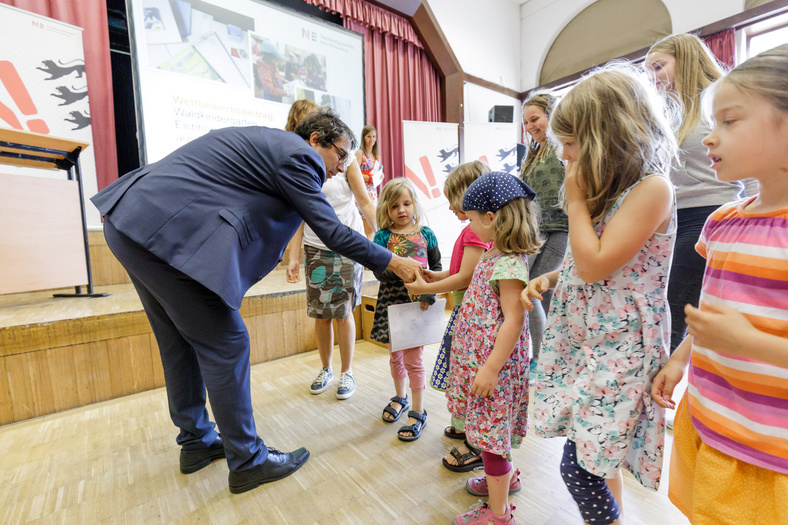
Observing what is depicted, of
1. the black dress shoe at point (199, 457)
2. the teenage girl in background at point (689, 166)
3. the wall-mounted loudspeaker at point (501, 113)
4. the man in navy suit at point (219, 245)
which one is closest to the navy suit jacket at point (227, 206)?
the man in navy suit at point (219, 245)

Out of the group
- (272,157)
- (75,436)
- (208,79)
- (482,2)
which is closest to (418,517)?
(272,157)

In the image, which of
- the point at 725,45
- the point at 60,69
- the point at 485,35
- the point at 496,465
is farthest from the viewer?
the point at 485,35

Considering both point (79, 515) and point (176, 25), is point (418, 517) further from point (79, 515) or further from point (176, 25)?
point (176, 25)

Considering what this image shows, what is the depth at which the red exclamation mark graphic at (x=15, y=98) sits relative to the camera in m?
2.19

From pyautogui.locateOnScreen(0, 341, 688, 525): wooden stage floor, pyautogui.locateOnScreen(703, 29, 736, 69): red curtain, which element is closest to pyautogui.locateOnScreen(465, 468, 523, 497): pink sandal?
pyautogui.locateOnScreen(0, 341, 688, 525): wooden stage floor

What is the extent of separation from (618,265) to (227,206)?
36.0 inches

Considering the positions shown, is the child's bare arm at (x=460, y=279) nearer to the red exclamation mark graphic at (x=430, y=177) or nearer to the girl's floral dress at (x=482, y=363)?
the girl's floral dress at (x=482, y=363)

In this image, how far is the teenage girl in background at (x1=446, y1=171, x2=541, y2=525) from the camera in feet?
2.77

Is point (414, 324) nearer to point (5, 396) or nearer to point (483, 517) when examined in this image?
point (483, 517)

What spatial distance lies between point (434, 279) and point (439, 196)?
10.2 ft

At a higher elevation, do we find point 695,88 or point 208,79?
point 208,79

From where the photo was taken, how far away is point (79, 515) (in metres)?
1.01

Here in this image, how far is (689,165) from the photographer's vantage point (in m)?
1.09

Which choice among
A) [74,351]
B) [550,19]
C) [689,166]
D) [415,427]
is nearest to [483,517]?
[415,427]
